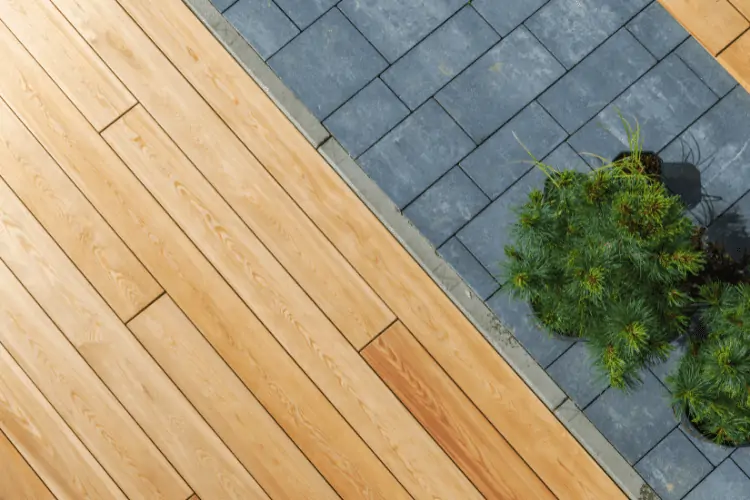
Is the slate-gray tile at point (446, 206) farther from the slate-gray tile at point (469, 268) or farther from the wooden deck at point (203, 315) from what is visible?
the wooden deck at point (203, 315)

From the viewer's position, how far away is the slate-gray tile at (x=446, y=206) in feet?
10.6

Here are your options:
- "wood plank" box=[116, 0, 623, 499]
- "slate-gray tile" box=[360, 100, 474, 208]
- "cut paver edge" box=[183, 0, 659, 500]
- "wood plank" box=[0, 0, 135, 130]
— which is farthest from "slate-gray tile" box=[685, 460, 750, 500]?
"wood plank" box=[0, 0, 135, 130]

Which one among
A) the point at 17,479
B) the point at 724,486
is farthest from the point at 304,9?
the point at 724,486

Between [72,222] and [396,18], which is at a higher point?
[72,222]

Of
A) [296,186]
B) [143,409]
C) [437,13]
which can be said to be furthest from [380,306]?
[437,13]

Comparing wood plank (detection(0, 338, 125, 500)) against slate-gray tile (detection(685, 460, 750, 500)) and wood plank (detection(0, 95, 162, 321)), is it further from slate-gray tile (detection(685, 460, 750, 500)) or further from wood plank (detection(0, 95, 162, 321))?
slate-gray tile (detection(685, 460, 750, 500))

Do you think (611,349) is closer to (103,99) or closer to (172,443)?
(172,443)

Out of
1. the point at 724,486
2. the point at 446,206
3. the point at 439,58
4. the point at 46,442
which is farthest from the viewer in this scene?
the point at 439,58

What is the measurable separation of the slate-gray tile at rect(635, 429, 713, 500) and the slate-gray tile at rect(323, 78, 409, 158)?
1637 mm

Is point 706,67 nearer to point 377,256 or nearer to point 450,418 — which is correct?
point 377,256

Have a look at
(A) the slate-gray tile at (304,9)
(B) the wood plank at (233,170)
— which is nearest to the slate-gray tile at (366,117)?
(B) the wood plank at (233,170)

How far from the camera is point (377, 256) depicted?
323 centimetres

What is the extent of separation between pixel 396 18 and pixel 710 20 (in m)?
1.31

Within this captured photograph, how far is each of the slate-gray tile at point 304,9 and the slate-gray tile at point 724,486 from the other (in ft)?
7.88
